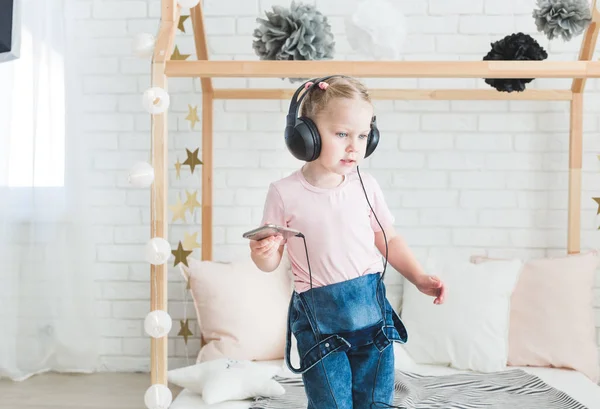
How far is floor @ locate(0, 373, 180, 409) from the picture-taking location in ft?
8.76

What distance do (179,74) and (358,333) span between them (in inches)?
36.7

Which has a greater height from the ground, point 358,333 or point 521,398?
point 358,333

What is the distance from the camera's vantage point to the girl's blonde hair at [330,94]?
1.48m

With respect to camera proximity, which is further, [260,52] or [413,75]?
[260,52]

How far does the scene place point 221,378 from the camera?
2318mm

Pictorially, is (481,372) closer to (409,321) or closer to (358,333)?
(409,321)

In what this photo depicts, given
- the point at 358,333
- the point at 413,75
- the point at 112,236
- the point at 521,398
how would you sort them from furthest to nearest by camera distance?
the point at 112,236 → the point at 521,398 → the point at 413,75 → the point at 358,333

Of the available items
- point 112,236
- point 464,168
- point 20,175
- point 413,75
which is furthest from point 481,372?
point 20,175

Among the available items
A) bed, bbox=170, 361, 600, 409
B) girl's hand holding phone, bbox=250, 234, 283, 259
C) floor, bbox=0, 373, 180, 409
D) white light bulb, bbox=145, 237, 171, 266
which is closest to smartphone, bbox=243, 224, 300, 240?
girl's hand holding phone, bbox=250, 234, 283, 259

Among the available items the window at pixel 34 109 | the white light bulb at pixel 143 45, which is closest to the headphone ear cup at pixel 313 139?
the white light bulb at pixel 143 45

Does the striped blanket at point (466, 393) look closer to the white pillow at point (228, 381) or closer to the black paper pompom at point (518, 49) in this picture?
the white pillow at point (228, 381)

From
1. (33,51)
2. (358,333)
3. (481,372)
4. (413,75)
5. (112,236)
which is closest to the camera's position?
(358,333)

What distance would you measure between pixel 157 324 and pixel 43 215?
1286 millimetres

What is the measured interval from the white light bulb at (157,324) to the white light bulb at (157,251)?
0.14m
